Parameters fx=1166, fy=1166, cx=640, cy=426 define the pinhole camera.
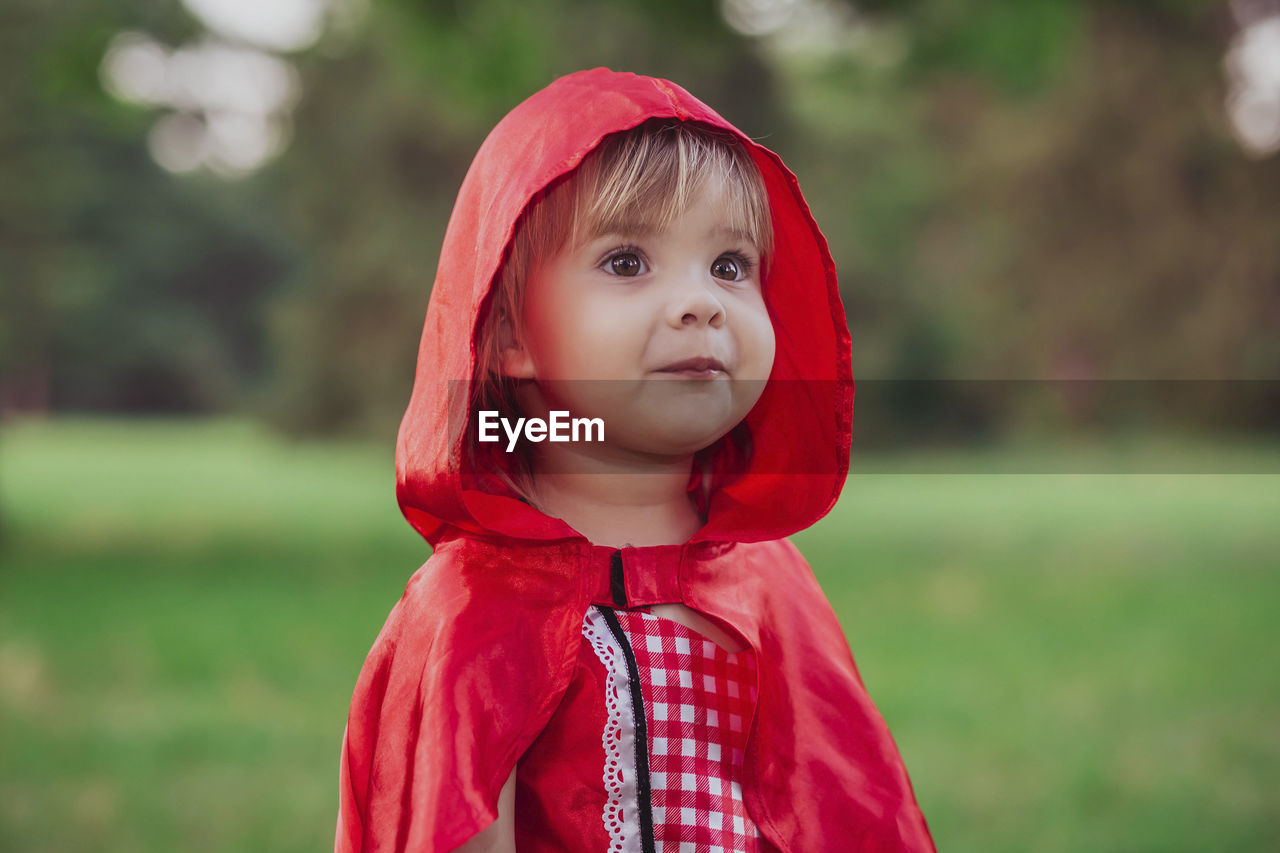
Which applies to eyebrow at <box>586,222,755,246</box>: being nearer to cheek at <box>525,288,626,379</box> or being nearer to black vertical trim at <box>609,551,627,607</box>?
cheek at <box>525,288,626,379</box>

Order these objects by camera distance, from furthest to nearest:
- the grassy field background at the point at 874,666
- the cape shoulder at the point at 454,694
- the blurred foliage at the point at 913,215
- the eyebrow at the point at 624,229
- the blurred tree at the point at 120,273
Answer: the blurred foliage at the point at 913,215 → the blurred tree at the point at 120,273 → the grassy field background at the point at 874,666 → the eyebrow at the point at 624,229 → the cape shoulder at the point at 454,694

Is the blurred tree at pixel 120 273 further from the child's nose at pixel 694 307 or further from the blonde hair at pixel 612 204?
the child's nose at pixel 694 307

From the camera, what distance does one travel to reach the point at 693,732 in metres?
1.42

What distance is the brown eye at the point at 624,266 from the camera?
140 centimetres

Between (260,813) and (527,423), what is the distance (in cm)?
264

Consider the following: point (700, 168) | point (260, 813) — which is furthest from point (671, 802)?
point (260, 813)

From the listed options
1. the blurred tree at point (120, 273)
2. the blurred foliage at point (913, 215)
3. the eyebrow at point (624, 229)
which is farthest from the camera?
the blurred foliage at point (913, 215)

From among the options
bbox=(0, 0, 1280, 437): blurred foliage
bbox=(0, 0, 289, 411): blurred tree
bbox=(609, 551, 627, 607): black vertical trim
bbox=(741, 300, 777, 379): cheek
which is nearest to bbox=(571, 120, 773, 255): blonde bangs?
bbox=(741, 300, 777, 379): cheek

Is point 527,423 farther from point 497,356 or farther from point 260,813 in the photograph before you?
point 260,813

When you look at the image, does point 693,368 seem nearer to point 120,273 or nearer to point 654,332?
point 654,332

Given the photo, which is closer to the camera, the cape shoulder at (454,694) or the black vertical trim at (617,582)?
the cape shoulder at (454,694)

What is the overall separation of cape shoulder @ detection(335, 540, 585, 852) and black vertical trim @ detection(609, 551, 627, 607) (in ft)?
0.16

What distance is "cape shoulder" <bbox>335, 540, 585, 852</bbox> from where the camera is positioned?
4.20 ft

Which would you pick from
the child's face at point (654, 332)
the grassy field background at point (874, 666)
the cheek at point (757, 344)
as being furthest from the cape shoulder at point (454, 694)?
the grassy field background at point (874, 666)
